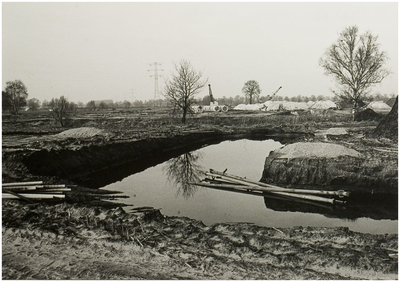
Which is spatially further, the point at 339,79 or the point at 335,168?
the point at 339,79

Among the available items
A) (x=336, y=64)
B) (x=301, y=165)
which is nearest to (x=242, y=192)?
(x=301, y=165)

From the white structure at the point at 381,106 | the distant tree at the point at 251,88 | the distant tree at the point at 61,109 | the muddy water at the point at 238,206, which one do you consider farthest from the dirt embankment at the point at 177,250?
the distant tree at the point at 251,88

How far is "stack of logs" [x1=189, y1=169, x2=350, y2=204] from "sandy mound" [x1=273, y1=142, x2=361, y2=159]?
232cm

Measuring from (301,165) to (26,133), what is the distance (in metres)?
17.0

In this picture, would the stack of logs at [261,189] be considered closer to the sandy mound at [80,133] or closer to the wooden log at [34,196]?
the wooden log at [34,196]

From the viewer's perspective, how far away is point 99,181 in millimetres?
13859

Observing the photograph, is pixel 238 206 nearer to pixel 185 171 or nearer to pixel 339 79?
pixel 185 171

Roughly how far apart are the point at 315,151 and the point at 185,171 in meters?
6.21

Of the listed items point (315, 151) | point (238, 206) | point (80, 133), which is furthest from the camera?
point (80, 133)

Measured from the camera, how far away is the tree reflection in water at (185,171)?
41.2 ft

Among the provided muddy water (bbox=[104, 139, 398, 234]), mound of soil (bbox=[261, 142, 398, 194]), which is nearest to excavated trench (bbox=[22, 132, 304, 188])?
muddy water (bbox=[104, 139, 398, 234])

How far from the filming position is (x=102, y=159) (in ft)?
53.1

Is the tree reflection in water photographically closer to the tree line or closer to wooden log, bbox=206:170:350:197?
wooden log, bbox=206:170:350:197

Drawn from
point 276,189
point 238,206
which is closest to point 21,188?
point 238,206
